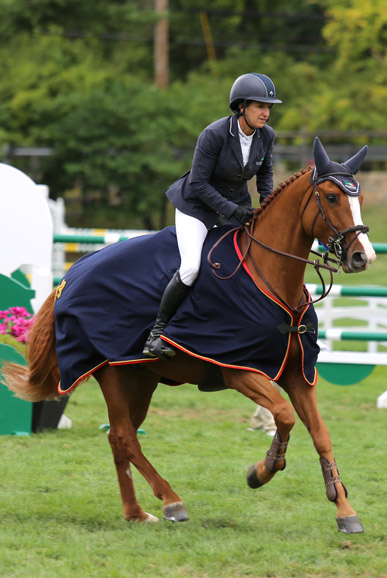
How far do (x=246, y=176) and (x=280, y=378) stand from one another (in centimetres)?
123

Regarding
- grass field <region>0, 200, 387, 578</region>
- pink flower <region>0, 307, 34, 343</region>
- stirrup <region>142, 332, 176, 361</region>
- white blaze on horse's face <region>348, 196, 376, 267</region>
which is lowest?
grass field <region>0, 200, 387, 578</region>

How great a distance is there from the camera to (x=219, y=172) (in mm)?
5496

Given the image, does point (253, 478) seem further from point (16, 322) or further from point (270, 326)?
point (16, 322)

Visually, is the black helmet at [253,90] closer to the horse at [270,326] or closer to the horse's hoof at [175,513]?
the horse at [270,326]

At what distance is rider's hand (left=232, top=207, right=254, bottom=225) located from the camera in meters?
5.38

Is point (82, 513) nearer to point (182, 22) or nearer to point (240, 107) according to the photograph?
point (240, 107)

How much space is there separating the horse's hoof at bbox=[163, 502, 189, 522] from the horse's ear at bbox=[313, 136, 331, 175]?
2.11 metres

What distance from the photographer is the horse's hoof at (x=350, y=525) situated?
16.5 ft

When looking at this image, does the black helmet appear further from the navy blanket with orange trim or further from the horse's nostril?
the horse's nostril

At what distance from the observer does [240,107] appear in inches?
213

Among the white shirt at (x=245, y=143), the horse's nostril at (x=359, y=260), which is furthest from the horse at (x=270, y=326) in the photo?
the white shirt at (x=245, y=143)

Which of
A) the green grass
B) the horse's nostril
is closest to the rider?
the horse's nostril

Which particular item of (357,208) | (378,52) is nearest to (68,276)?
(357,208)

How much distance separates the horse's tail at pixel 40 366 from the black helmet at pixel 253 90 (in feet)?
6.16
